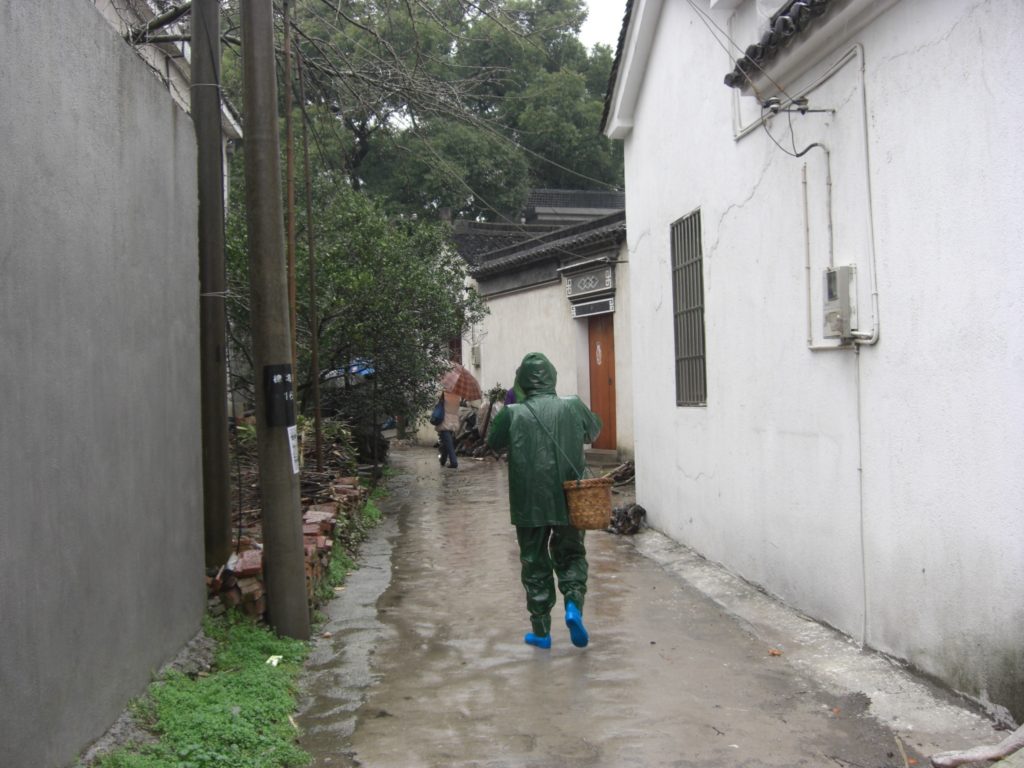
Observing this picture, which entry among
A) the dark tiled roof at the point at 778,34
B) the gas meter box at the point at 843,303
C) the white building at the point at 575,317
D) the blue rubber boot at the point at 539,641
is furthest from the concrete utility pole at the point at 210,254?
the white building at the point at 575,317

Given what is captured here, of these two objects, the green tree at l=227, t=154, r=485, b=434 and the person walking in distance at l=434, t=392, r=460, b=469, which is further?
the person walking in distance at l=434, t=392, r=460, b=469

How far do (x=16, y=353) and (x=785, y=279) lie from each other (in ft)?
15.9

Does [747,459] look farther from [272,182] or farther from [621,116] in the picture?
[621,116]

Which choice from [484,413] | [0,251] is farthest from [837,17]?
[484,413]

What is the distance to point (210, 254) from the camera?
251 inches

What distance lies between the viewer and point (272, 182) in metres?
6.12

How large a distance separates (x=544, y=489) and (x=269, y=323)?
197 centimetres

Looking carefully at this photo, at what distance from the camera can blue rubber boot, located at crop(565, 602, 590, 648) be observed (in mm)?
6113

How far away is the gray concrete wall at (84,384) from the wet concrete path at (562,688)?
1.12 metres

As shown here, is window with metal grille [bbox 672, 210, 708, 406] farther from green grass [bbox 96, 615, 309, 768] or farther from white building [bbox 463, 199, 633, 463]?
white building [bbox 463, 199, 633, 463]

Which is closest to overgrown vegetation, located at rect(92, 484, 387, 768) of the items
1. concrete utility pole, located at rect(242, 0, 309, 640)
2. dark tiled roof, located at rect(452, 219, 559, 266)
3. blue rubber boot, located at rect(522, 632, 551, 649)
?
concrete utility pole, located at rect(242, 0, 309, 640)

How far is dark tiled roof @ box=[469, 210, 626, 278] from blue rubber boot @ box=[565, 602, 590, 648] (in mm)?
10310

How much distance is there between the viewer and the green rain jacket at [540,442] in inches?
247

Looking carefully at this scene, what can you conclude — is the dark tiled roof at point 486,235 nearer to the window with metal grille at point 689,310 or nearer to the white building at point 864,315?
the window with metal grille at point 689,310
